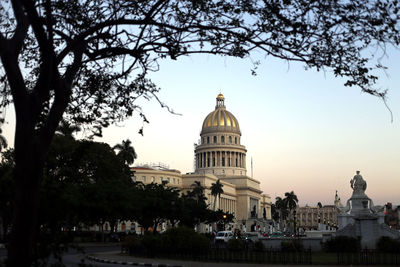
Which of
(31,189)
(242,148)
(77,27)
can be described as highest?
(242,148)

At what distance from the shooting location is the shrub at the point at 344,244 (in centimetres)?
3369

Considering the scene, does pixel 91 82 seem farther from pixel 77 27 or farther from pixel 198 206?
pixel 198 206

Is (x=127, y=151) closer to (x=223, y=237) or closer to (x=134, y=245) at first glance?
(x=223, y=237)

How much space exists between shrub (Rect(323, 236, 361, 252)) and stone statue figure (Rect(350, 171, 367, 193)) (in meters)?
13.1

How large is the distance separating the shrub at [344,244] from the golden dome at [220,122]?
409 ft

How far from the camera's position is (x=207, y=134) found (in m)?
161

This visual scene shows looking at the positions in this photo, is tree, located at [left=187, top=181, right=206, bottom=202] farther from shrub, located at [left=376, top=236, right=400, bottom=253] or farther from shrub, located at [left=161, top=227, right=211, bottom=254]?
shrub, located at [left=161, top=227, right=211, bottom=254]

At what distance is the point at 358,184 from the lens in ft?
156

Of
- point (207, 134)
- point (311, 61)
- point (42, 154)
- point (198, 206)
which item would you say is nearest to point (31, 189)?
point (42, 154)

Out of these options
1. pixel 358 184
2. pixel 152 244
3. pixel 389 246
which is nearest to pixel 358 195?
pixel 358 184

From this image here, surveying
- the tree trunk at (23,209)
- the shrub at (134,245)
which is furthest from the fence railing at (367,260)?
the tree trunk at (23,209)

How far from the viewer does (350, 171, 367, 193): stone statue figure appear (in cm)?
4757

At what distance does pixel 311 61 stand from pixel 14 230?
281 inches

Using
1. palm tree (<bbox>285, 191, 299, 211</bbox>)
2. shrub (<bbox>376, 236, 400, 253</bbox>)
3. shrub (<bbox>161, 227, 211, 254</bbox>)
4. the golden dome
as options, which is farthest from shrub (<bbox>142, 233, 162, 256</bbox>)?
the golden dome
